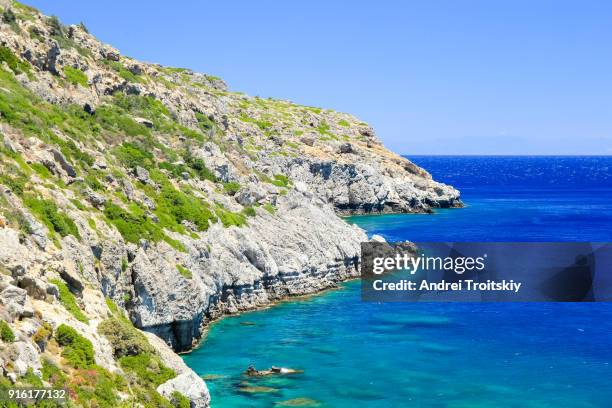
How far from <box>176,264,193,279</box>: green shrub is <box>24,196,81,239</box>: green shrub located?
11.5m

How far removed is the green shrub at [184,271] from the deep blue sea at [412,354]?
223 inches

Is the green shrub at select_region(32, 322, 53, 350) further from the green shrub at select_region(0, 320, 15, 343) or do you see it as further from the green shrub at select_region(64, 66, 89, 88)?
the green shrub at select_region(64, 66, 89, 88)

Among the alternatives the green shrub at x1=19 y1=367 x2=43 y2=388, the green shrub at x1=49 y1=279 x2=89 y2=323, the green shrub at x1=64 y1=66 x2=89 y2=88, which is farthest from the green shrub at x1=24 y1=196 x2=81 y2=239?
the green shrub at x1=64 y1=66 x2=89 y2=88

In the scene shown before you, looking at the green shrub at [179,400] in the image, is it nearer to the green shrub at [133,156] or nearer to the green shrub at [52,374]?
the green shrub at [52,374]

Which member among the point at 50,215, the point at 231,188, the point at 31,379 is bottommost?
the point at 31,379

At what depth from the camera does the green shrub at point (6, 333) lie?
25.3 meters

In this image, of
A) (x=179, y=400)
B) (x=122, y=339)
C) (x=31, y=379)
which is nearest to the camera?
(x=31, y=379)

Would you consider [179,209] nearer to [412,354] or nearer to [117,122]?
[117,122]

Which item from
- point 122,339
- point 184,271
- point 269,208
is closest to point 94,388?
point 122,339

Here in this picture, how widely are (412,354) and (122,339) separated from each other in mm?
25445

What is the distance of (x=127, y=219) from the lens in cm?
4900

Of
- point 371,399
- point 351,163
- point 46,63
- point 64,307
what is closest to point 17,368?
point 64,307

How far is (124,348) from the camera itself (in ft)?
106

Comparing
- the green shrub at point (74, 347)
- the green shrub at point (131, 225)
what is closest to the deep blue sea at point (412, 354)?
the green shrub at point (131, 225)
